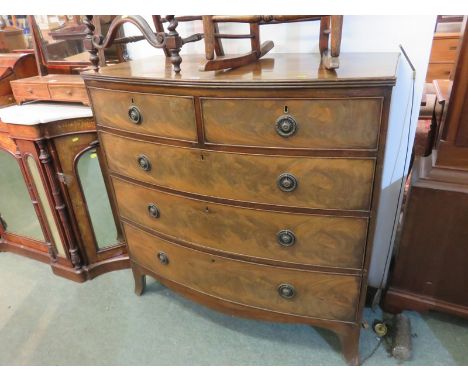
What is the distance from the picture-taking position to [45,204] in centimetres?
192

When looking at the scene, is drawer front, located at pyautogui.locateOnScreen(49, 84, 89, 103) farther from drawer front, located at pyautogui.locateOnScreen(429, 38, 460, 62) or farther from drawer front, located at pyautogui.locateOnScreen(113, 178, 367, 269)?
drawer front, located at pyautogui.locateOnScreen(429, 38, 460, 62)

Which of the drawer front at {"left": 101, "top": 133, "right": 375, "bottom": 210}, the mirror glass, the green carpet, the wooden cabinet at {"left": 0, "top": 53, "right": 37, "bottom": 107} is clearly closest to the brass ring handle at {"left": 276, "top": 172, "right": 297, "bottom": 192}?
the drawer front at {"left": 101, "top": 133, "right": 375, "bottom": 210}

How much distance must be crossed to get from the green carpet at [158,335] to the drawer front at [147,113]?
0.98 metres

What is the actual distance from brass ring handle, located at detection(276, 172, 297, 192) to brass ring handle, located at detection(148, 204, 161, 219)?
0.56 metres

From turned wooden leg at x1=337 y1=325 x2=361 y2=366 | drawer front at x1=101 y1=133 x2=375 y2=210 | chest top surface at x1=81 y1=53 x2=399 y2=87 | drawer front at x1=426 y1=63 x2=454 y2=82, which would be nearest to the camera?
chest top surface at x1=81 y1=53 x2=399 y2=87

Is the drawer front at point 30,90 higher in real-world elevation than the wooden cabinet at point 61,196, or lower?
higher

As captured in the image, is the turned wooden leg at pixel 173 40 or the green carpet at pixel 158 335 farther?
the green carpet at pixel 158 335

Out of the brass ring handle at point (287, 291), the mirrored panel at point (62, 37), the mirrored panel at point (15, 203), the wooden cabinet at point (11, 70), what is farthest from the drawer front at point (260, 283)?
the wooden cabinet at point (11, 70)

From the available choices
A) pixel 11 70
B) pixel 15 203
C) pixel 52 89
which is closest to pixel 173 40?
pixel 52 89

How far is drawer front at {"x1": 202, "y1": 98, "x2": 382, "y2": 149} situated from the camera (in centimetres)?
98

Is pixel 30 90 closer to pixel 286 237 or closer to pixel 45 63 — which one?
pixel 45 63

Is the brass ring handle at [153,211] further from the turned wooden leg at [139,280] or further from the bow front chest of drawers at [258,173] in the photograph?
the turned wooden leg at [139,280]

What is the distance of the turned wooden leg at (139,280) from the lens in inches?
71.2
